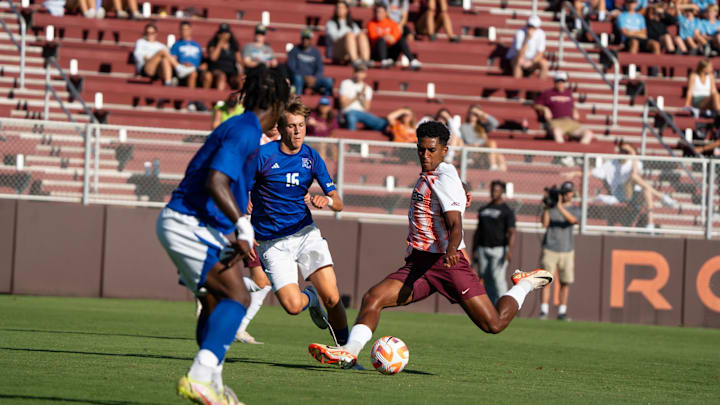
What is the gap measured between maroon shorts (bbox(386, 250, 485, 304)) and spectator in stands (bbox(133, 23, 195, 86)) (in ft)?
49.2

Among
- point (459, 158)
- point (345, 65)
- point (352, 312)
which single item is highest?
point (345, 65)

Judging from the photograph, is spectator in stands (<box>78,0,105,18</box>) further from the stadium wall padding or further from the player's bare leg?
the player's bare leg

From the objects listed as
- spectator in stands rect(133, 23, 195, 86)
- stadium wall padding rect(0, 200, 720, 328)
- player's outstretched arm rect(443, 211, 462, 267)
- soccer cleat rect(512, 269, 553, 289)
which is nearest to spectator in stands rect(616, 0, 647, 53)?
stadium wall padding rect(0, 200, 720, 328)

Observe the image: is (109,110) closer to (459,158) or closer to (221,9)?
(221,9)

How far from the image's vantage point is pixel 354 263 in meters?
19.7

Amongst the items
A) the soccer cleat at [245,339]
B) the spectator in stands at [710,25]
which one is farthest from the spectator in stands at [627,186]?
the spectator in stands at [710,25]

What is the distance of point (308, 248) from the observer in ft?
33.1

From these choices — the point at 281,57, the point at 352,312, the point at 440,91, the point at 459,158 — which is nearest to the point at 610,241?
the point at 459,158

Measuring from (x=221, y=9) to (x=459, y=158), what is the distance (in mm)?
9610

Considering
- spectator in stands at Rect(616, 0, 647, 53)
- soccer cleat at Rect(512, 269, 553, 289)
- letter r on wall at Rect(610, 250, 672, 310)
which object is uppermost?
spectator in stands at Rect(616, 0, 647, 53)

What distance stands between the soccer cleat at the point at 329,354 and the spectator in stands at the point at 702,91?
1900cm

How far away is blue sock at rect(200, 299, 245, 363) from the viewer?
21.6 ft

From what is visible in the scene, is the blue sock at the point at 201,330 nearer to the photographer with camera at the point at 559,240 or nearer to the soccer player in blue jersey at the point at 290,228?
the soccer player in blue jersey at the point at 290,228

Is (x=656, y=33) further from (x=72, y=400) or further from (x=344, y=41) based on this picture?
(x=72, y=400)
